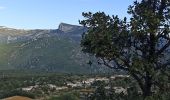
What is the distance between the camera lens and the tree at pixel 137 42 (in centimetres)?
2309

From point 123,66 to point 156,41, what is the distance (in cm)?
240

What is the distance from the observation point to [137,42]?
23859 mm

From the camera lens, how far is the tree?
75.8 ft

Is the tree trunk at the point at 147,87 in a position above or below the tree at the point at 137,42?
below

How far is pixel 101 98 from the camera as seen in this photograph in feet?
78.2

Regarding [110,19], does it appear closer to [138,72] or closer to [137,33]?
[137,33]

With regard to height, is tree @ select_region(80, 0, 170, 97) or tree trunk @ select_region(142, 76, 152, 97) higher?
tree @ select_region(80, 0, 170, 97)

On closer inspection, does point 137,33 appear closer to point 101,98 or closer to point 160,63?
point 160,63

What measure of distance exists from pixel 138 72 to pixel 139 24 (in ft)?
8.43

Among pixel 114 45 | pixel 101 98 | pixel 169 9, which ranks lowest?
pixel 101 98

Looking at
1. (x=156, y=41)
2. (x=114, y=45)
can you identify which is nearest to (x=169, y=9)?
(x=156, y=41)

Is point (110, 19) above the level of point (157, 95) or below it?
above

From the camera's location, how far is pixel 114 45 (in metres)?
23.3

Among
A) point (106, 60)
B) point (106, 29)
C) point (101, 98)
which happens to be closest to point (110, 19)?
point (106, 29)
